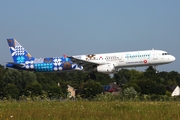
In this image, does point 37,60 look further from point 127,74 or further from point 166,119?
point 127,74

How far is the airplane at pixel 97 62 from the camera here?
47.3 meters

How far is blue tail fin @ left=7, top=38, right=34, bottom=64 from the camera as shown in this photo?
55.2 meters

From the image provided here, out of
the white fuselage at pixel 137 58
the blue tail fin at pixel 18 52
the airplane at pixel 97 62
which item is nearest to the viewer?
the white fuselage at pixel 137 58

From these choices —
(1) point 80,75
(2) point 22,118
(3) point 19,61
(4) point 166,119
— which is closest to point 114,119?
(4) point 166,119

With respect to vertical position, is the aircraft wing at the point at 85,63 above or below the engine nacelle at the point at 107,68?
above

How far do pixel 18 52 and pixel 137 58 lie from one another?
17.6 meters

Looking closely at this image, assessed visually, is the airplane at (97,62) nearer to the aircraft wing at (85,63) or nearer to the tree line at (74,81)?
the aircraft wing at (85,63)

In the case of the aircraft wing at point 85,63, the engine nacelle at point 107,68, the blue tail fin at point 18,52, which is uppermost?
the blue tail fin at point 18,52

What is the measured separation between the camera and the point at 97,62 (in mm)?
49375

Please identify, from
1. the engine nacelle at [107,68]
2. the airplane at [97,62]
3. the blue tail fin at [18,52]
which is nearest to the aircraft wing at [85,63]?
the airplane at [97,62]

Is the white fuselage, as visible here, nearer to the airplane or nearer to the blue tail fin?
the airplane

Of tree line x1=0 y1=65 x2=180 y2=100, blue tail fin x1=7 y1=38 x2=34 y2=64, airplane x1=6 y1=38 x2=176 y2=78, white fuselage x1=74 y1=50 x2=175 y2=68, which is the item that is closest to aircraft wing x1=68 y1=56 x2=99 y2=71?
airplane x1=6 y1=38 x2=176 y2=78

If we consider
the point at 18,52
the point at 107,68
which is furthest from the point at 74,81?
the point at 107,68

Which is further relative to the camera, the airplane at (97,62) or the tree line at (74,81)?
the tree line at (74,81)
